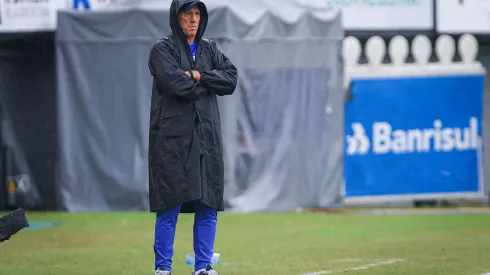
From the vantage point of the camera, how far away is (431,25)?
18.1 m

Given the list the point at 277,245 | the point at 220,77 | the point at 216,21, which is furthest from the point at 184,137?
the point at 216,21

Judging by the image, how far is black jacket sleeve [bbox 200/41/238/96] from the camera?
7.63 m

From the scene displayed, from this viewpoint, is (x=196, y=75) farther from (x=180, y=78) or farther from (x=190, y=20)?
(x=190, y=20)

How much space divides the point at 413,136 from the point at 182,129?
31.0ft

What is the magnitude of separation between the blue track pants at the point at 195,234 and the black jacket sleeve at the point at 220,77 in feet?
2.50

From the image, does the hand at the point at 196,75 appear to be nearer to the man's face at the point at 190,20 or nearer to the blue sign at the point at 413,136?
the man's face at the point at 190,20

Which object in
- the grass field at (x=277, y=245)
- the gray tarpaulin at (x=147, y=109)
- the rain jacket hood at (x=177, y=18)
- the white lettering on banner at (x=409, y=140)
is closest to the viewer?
the rain jacket hood at (x=177, y=18)

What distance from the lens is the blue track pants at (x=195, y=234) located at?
24.8 feet

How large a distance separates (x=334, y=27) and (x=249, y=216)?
306cm

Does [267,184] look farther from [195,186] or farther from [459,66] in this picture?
[195,186]

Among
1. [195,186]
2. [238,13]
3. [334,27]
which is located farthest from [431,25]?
[195,186]

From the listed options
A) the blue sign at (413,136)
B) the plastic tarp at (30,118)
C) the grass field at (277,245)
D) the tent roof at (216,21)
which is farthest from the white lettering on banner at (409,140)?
the plastic tarp at (30,118)

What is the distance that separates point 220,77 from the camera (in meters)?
7.70

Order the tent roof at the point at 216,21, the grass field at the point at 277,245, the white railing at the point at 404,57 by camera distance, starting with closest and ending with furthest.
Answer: the grass field at the point at 277,245 < the tent roof at the point at 216,21 < the white railing at the point at 404,57
